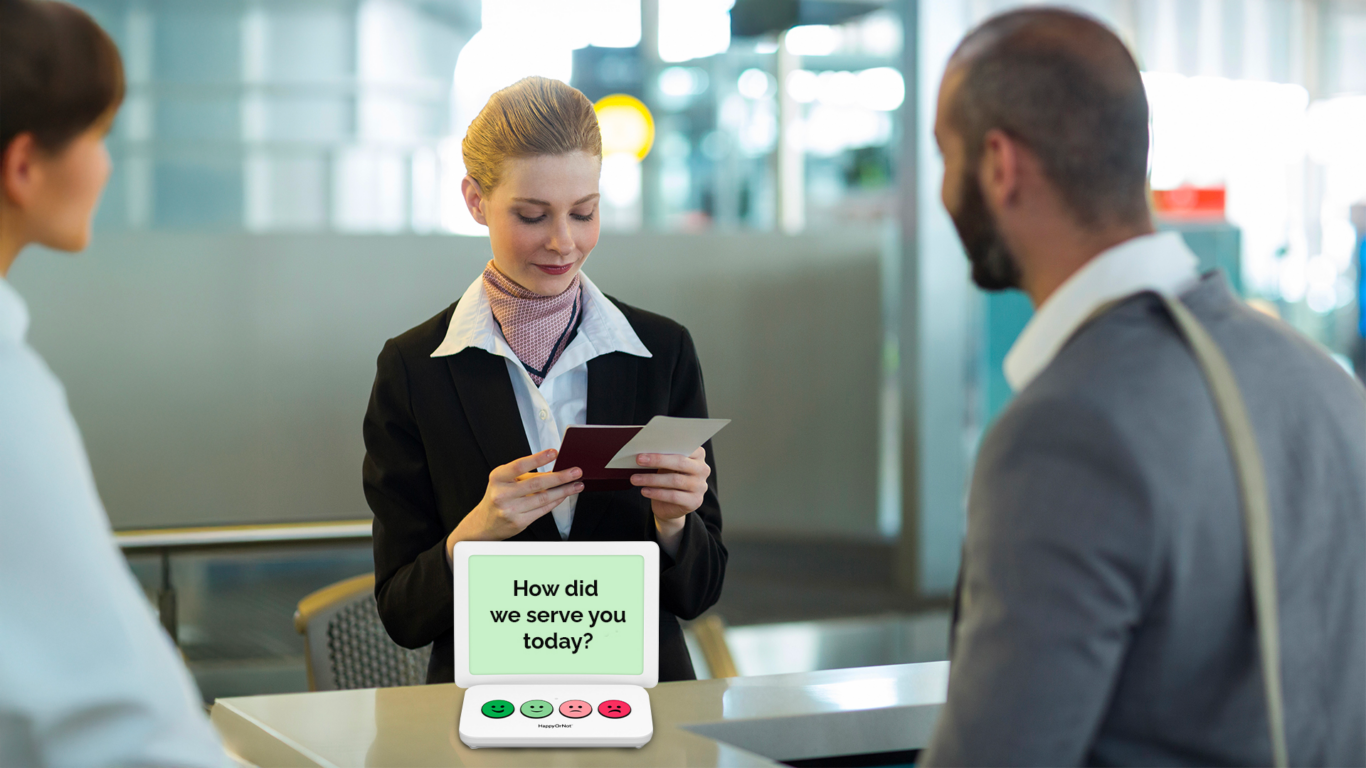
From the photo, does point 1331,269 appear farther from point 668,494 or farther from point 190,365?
point 668,494

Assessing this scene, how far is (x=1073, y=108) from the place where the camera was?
0.99 meters

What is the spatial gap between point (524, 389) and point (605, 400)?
109 mm

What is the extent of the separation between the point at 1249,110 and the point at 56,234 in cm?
610

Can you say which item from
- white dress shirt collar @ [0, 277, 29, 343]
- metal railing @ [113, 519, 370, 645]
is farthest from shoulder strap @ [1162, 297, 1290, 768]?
metal railing @ [113, 519, 370, 645]

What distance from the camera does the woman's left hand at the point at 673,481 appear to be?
147 centimetres

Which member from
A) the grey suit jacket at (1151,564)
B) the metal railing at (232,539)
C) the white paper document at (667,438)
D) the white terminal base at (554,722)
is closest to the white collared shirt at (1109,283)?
the grey suit jacket at (1151,564)

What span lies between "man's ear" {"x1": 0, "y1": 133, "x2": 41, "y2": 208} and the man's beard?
70cm

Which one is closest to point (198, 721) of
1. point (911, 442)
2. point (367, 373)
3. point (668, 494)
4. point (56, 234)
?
point (56, 234)

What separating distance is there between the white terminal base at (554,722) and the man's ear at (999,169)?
25.2 inches

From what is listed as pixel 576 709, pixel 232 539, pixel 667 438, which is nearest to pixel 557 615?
pixel 576 709

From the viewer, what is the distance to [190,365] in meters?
3.85

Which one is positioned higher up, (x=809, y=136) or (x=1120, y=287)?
(x=809, y=136)

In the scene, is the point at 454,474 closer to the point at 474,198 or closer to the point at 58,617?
the point at 474,198

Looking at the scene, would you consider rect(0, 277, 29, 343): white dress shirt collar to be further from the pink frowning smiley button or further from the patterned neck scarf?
the patterned neck scarf
